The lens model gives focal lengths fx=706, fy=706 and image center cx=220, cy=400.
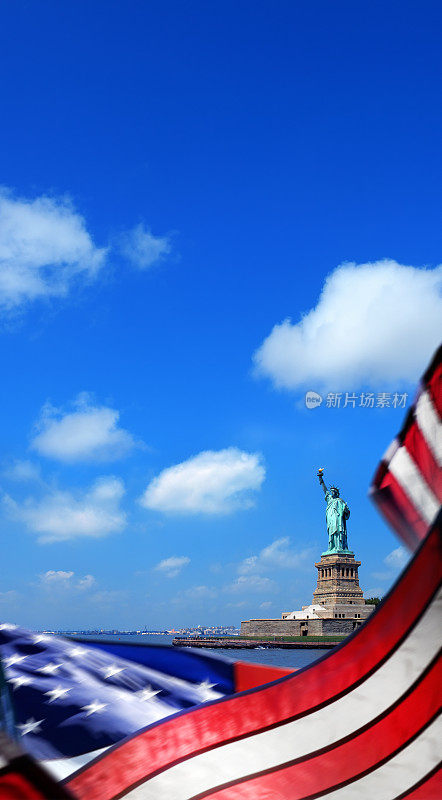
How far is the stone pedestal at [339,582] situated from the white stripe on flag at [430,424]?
70797mm

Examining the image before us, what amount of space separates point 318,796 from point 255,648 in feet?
223

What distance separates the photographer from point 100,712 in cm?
409

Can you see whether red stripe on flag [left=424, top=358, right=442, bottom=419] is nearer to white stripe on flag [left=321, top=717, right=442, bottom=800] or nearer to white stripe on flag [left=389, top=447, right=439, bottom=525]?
white stripe on flag [left=389, top=447, right=439, bottom=525]

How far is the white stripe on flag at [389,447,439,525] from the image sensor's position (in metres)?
3.55

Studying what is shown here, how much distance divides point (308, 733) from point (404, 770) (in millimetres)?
417

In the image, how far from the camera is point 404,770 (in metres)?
2.91

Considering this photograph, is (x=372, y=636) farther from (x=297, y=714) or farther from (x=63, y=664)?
(x=63, y=664)

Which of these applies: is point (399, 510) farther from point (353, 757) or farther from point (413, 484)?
point (353, 757)

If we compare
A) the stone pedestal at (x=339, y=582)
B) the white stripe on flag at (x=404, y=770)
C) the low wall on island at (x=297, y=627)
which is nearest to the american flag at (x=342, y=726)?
the white stripe on flag at (x=404, y=770)

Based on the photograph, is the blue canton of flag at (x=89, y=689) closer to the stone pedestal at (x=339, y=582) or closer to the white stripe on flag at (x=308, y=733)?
the white stripe on flag at (x=308, y=733)

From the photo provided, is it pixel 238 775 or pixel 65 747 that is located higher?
pixel 65 747

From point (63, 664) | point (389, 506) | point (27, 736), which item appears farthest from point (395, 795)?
point (63, 664)

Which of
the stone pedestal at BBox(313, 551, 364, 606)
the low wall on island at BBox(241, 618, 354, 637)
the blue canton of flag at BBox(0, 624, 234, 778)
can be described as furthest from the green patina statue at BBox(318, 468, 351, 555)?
the blue canton of flag at BBox(0, 624, 234, 778)

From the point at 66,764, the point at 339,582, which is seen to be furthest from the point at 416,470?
the point at 339,582
